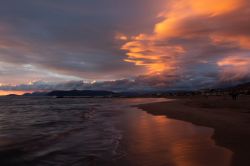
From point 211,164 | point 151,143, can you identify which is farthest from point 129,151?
point 211,164

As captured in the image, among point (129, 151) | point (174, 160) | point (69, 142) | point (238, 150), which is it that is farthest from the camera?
point (69, 142)

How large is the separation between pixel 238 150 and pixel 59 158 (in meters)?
7.90

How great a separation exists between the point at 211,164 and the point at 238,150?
2269mm

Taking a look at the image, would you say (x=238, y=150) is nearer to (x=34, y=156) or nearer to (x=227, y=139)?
(x=227, y=139)

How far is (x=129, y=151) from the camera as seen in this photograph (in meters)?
A: 9.57

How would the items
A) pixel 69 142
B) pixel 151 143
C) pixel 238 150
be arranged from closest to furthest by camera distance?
pixel 238 150 → pixel 151 143 → pixel 69 142

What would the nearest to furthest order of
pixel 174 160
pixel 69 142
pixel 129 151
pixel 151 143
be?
pixel 174 160, pixel 129 151, pixel 151 143, pixel 69 142

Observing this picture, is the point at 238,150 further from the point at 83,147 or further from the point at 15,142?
the point at 15,142

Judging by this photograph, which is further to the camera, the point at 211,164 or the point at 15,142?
the point at 15,142

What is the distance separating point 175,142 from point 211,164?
366 centimetres

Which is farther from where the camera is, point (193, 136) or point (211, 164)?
point (193, 136)

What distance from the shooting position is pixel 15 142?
12.8 m

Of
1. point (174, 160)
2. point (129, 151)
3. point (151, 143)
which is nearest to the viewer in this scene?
point (174, 160)

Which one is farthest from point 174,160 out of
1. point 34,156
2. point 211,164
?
point 34,156
